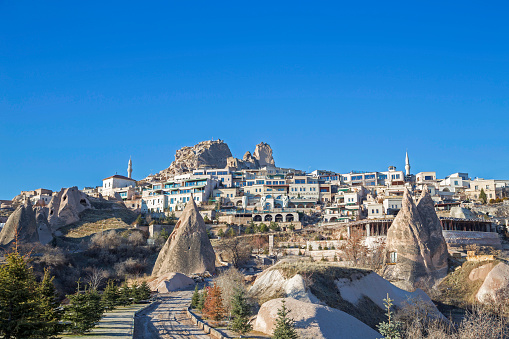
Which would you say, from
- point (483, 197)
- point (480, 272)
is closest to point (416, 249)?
point (480, 272)

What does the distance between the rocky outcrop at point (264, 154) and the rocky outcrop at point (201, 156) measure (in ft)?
27.1

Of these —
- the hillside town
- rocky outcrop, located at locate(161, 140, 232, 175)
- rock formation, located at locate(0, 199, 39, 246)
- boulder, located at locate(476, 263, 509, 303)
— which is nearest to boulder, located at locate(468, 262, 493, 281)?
the hillside town

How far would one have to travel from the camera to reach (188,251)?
149 feet

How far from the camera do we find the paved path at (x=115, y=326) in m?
20.5

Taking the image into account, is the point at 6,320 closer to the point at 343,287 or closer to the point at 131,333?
the point at 131,333

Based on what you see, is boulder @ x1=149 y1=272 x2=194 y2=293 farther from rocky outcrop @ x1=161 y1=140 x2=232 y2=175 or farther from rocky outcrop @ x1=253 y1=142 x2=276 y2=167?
rocky outcrop @ x1=253 y1=142 x2=276 y2=167

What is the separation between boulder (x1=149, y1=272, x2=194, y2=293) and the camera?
3881 centimetres

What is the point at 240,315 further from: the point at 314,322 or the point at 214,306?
the point at 214,306

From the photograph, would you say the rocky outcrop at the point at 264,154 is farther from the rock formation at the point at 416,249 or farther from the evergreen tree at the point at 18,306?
the evergreen tree at the point at 18,306

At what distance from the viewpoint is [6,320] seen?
48.6 ft

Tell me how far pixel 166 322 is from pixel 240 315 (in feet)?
18.5

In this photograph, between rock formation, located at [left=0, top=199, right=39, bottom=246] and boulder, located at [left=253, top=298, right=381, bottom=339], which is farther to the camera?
rock formation, located at [left=0, top=199, right=39, bottom=246]

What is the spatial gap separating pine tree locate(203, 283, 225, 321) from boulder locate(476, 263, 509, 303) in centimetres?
2079

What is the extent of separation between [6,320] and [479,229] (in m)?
57.6
